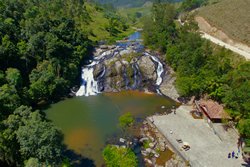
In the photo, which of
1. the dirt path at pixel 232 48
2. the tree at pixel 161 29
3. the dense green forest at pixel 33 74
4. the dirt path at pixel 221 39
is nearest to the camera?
the dense green forest at pixel 33 74

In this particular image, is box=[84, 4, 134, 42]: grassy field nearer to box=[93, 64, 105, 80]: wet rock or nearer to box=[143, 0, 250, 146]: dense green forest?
box=[143, 0, 250, 146]: dense green forest

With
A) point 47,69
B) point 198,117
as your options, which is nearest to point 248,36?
point 198,117

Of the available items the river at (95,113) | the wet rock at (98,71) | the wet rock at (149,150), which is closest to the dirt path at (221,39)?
the river at (95,113)

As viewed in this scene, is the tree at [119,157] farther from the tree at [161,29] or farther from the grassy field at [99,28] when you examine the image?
the grassy field at [99,28]

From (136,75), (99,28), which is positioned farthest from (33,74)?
(99,28)

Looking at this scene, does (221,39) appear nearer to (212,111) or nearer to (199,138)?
(212,111)

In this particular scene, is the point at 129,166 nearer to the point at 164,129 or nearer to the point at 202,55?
the point at 164,129

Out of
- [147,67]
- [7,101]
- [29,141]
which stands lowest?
[147,67]

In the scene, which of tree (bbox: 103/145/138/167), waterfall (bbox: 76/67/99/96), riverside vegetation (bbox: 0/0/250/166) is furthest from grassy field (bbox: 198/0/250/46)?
tree (bbox: 103/145/138/167)
